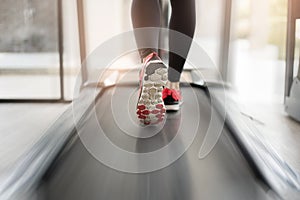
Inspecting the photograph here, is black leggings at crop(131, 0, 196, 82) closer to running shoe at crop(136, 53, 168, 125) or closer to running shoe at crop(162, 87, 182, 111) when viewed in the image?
running shoe at crop(162, 87, 182, 111)

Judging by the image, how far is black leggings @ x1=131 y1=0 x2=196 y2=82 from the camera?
1.48 m

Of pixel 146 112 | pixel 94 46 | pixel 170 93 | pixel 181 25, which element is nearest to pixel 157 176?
pixel 146 112

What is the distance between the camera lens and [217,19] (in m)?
2.66

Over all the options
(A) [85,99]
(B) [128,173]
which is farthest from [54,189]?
(A) [85,99]

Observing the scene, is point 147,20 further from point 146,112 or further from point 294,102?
point 294,102

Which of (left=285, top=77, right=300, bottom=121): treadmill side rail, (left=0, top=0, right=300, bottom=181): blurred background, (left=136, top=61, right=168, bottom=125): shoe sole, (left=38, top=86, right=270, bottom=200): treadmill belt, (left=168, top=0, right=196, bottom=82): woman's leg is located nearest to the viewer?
(left=38, top=86, right=270, bottom=200): treadmill belt

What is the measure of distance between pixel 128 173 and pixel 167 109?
1.92 ft

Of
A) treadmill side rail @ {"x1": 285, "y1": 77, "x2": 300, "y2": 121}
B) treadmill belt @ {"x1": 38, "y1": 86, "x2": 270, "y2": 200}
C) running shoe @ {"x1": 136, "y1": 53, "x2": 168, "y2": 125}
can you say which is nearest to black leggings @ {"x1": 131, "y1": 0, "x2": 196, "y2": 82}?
running shoe @ {"x1": 136, "y1": 53, "x2": 168, "y2": 125}

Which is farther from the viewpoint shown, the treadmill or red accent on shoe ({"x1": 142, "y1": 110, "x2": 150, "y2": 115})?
Answer: red accent on shoe ({"x1": 142, "y1": 110, "x2": 150, "y2": 115})

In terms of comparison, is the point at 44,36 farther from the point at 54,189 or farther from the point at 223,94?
the point at 54,189

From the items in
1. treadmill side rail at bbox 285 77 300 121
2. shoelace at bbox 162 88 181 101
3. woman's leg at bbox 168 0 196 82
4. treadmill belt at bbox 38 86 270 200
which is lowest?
treadmill belt at bbox 38 86 270 200

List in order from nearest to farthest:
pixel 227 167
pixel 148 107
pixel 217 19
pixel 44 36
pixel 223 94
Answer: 1. pixel 227 167
2. pixel 148 107
3. pixel 223 94
4. pixel 44 36
5. pixel 217 19

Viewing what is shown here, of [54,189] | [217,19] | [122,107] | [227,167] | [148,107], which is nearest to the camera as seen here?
[54,189]

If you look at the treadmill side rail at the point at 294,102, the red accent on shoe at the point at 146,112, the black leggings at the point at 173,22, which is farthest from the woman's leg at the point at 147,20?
the treadmill side rail at the point at 294,102
